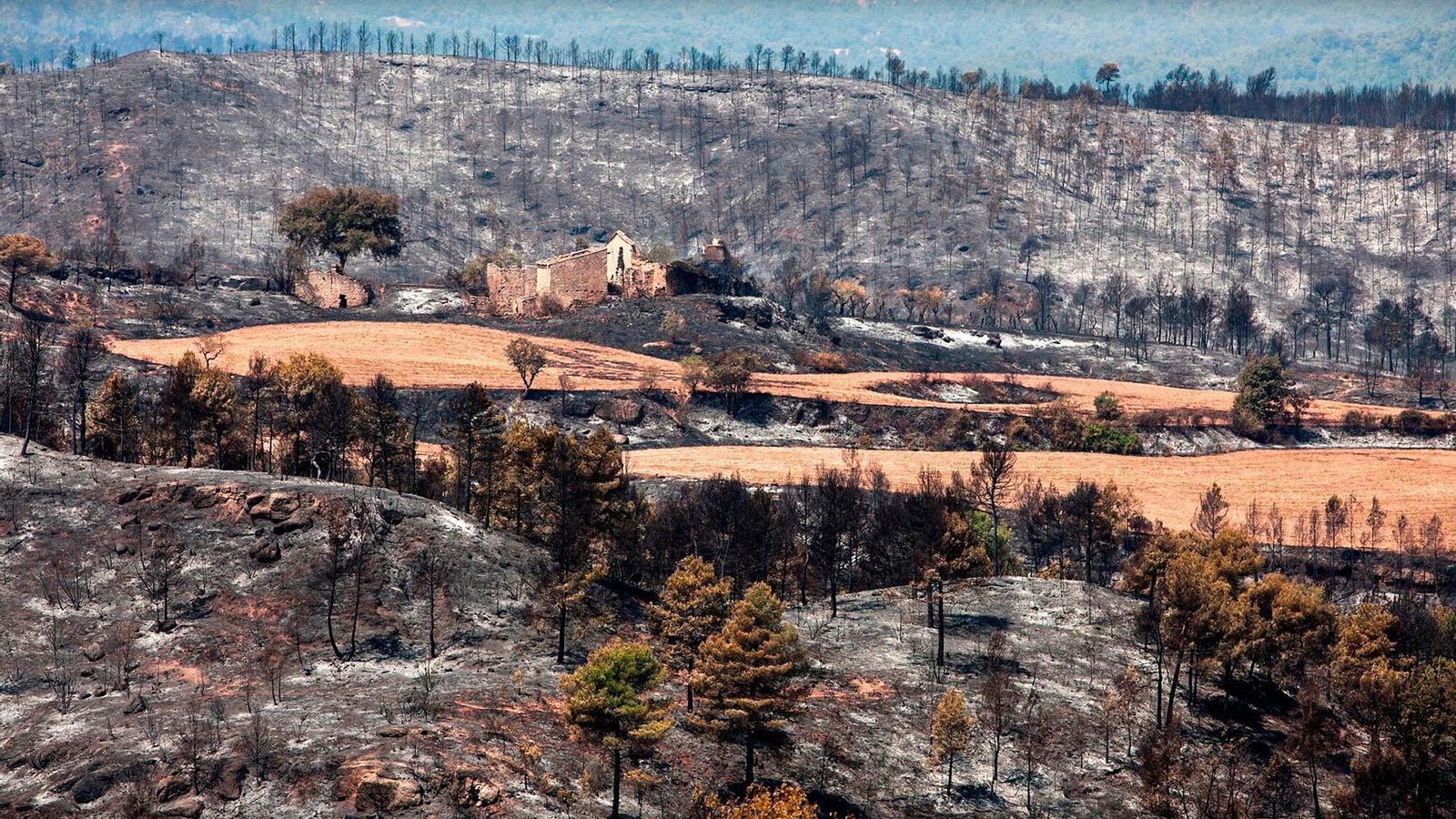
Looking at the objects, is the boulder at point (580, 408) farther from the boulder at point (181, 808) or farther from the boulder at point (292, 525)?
the boulder at point (181, 808)

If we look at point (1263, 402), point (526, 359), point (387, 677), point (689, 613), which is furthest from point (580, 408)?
point (387, 677)

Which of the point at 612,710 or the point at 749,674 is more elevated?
the point at 749,674

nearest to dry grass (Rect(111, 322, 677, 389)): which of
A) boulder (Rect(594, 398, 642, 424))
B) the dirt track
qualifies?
the dirt track

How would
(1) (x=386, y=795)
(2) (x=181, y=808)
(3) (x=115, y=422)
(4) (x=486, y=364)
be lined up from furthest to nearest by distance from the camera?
(4) (x=486, y=364), (3) (x=115, y=422), (1) (x=386, y=795), (2) (x=181, y=808)

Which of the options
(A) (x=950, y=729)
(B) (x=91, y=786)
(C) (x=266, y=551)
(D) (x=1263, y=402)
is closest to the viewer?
(B) (x=91, y=786)

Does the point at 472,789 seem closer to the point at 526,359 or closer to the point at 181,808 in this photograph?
the point at 181,808

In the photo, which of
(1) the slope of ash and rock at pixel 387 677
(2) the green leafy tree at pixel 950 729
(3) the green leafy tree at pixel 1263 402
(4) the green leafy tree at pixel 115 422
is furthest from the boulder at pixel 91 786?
(3) the green leafy tree at pixel 1263 402

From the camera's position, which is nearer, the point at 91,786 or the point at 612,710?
the point at 91,786

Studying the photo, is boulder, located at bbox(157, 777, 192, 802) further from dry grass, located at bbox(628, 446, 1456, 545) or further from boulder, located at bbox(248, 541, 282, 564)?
dry grass, located at bbox(628, 446, 1456, 545)
